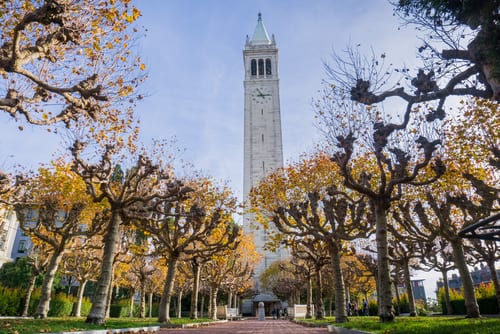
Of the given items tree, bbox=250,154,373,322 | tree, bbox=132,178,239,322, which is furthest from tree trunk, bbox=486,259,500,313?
tree, bbox=132,178,239,322

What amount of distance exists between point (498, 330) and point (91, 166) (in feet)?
42.0

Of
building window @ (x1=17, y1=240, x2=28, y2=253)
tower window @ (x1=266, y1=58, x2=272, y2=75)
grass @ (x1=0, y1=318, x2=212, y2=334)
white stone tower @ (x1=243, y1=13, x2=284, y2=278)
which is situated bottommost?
grass @ (x1=0, y1=318, x2=212, y2=334)

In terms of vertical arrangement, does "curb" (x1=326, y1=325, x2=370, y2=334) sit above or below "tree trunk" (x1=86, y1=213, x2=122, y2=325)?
below

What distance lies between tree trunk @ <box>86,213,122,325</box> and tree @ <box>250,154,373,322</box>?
8.27m

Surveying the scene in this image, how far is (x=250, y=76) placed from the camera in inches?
2913

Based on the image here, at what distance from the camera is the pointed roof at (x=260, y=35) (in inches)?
3177

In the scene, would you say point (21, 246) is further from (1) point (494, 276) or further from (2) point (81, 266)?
(1) point (494, 276)

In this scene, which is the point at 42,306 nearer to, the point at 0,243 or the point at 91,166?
the point at 91,166

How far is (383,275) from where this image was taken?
10.7m

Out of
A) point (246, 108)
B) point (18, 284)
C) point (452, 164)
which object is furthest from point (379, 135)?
point (246, 108)

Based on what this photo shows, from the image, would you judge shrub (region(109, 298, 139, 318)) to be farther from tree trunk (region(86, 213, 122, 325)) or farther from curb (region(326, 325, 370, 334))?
curb (region(326, 325, 370, 334))

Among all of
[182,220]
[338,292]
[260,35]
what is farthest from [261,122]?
[338,292]

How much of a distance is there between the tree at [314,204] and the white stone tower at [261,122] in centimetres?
3720

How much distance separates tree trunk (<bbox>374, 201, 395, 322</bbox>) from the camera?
1035 centimetres
